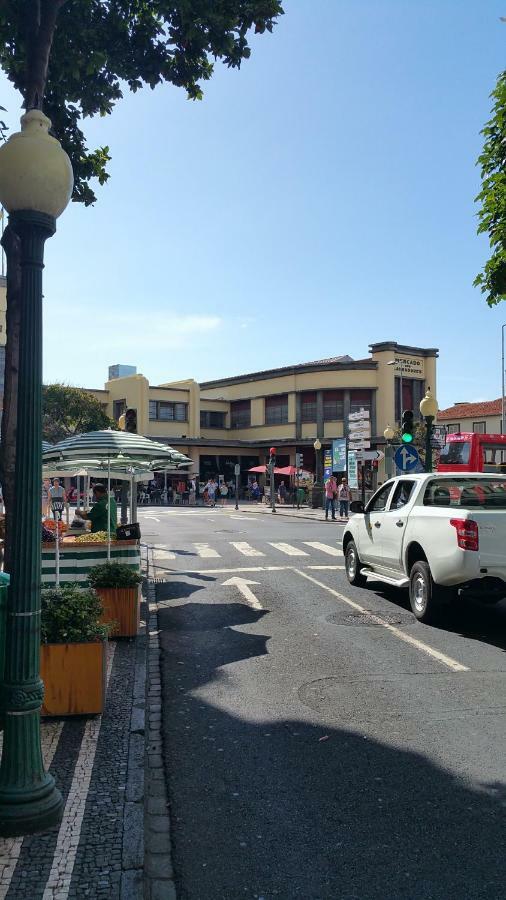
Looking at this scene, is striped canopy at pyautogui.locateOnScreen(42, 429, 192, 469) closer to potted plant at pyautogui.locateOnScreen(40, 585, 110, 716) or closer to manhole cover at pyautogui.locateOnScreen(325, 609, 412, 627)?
manhole cover at pyautogui.locateOnScreen(325, 609, 412, 627)

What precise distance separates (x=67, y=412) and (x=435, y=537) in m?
44.1

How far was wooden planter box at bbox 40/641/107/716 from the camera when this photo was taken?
221 inches

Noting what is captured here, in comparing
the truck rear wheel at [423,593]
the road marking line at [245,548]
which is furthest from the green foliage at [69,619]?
the road marking line at [245,548]

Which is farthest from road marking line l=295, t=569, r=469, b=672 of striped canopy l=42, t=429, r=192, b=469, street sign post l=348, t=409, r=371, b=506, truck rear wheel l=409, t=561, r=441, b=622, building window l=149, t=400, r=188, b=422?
building window l=149, t=400, r=188, b=422

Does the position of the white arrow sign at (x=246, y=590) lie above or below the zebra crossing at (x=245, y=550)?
below

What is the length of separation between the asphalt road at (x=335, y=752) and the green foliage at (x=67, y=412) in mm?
41373

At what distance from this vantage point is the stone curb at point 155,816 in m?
3.33

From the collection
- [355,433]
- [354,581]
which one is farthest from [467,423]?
[354,581]

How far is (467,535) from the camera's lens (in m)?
8.20

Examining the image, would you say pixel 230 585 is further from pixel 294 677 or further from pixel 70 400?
pixel 70 400

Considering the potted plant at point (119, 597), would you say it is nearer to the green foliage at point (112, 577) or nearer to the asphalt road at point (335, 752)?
the green foliage at point (112, 577)

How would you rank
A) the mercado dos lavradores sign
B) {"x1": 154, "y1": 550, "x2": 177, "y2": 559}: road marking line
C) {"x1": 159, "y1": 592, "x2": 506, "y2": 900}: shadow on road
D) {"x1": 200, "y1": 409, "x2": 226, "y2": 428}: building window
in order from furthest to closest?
1. {"x1": 200, "y1": 409, "x2": 226, "y2": 428}: building window
2. the mercado dos lavradores sign
3. {"x1": 154, "y1": 550, "x2": 177, "y2": 559}: road marking line
4. {"x1": 159, "y1": 592, "x2": 506, "y2": 900}: shadow on road

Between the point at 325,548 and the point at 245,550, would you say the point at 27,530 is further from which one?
the point at 325,548

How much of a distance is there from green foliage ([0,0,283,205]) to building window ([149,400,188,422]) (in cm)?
4752
